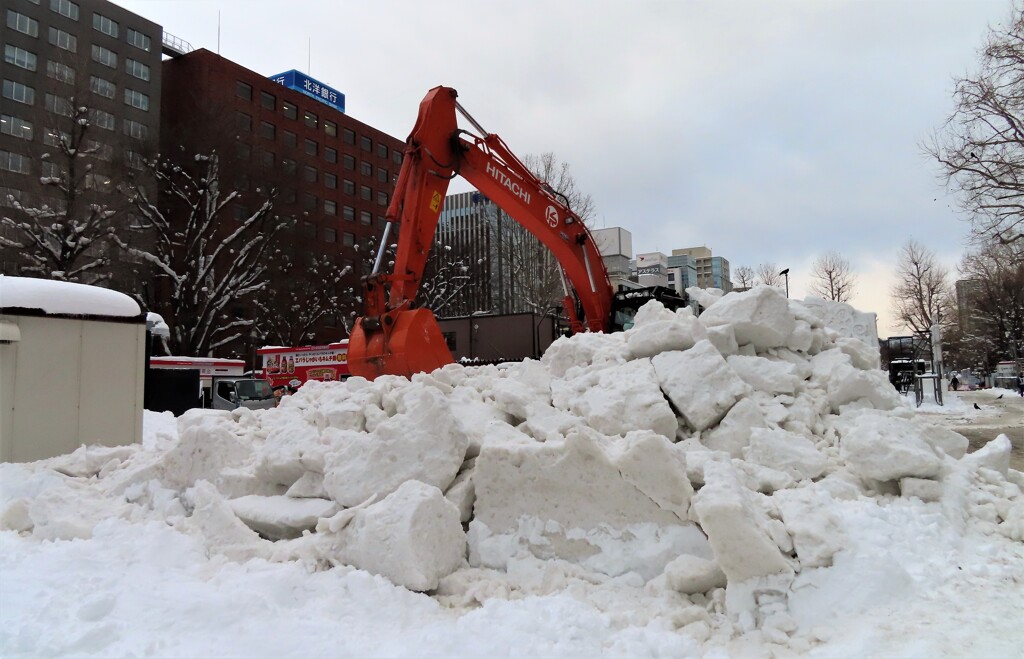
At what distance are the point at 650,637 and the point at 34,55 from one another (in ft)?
169

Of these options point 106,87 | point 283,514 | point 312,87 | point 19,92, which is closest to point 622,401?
point 283,514

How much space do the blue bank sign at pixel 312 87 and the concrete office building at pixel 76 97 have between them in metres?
13.3

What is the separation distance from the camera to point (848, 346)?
6.73m

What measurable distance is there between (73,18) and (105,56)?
2.70 m

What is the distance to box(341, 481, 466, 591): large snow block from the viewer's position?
11.9 ft

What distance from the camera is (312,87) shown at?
196 ft

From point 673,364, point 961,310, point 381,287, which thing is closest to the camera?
point 673,364

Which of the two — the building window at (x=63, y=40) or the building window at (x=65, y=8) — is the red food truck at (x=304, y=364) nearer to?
the building window at (x=63, y=40)

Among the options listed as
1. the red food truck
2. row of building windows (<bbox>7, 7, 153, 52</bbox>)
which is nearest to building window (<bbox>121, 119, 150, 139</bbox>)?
row of building windows (<bbox>7, 7, 153, 52</bbox>)

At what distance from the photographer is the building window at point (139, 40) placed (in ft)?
144

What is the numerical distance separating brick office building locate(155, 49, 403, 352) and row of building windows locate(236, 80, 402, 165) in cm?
9

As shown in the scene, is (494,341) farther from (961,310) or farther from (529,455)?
(961,310)

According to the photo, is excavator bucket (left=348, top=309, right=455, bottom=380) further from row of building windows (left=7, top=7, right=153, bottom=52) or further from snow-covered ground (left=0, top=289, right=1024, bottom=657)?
row of building windows (left=7, top=7, right=153, bottom=52)

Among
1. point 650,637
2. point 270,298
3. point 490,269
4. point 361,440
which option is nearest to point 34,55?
point 270,298
